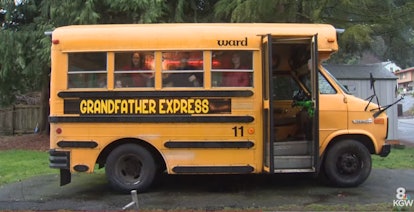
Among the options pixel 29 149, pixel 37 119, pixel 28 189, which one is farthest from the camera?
pixel 37 119

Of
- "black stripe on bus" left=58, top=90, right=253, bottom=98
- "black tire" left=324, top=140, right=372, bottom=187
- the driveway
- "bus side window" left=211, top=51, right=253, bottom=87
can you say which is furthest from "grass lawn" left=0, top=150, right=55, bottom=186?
"black tire" left=324, top=140, right=372, bottom=187

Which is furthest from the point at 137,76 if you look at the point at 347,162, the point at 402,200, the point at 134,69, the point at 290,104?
the point at 402,200

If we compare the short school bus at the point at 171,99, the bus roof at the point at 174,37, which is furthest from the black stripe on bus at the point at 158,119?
the bus roof at the point at 174,37

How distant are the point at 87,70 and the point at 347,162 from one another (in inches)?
183

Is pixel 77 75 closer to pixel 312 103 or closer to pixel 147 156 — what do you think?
pixel 147 156

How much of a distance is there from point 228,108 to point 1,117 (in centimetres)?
2067

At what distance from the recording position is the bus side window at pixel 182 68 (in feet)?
27.8

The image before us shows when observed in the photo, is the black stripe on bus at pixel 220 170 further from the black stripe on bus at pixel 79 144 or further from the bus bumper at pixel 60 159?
the bus bumper at pixel 60 159

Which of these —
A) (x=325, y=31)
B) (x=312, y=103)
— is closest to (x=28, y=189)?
(x=312, y=103)

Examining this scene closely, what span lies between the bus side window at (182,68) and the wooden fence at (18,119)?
19063mm

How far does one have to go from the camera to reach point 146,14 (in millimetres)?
13734

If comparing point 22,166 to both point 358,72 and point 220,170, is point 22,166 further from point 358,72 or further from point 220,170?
point 358,72

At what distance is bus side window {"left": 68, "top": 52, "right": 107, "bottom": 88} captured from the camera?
852 centimetres

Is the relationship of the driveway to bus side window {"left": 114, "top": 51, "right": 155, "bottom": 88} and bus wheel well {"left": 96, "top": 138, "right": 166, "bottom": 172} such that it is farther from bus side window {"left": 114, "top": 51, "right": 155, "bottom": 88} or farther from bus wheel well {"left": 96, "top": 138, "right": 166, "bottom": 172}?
bus side window {"left": 114, "top": 51, "right": 155, "bottom": 88}
